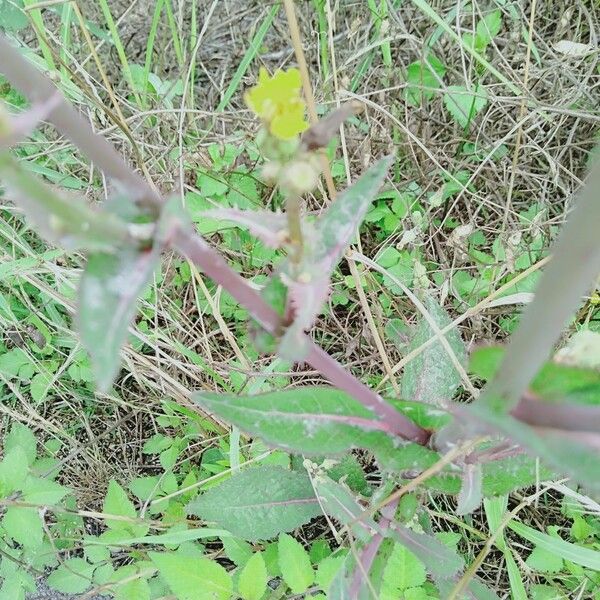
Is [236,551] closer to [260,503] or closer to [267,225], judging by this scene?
[260,503]

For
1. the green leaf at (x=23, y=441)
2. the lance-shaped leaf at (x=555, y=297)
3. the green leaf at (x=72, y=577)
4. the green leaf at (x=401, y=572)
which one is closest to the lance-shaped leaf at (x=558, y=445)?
the lance-shaped leaf at (x=555, y=297)

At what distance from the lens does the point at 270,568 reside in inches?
69.3

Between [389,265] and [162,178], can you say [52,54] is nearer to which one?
[162,178]

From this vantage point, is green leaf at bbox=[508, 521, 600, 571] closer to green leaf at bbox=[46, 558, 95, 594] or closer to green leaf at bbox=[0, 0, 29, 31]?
green leaf at bbox=[46, 558, 95, 594]

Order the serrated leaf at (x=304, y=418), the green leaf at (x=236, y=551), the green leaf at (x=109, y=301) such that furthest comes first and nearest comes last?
the green leaf at (x=236, y=551) < the serrated leaf at (x=304, y=418) < the green leaf at (x=109, y=301)

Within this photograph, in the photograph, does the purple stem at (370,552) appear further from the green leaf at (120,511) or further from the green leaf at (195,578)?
the green leaf at (120,511)

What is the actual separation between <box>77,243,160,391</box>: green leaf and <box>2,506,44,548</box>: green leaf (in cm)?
113

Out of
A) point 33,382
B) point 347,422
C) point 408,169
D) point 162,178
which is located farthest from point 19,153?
point 347,422

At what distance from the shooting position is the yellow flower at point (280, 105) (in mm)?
762

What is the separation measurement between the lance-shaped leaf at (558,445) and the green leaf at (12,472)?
129cm

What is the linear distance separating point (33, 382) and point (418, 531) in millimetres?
1241

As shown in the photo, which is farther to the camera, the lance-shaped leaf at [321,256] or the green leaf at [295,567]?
the green leaf at [295,567]

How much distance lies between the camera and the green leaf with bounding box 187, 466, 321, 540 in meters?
1.65

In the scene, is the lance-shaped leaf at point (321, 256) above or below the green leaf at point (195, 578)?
above
